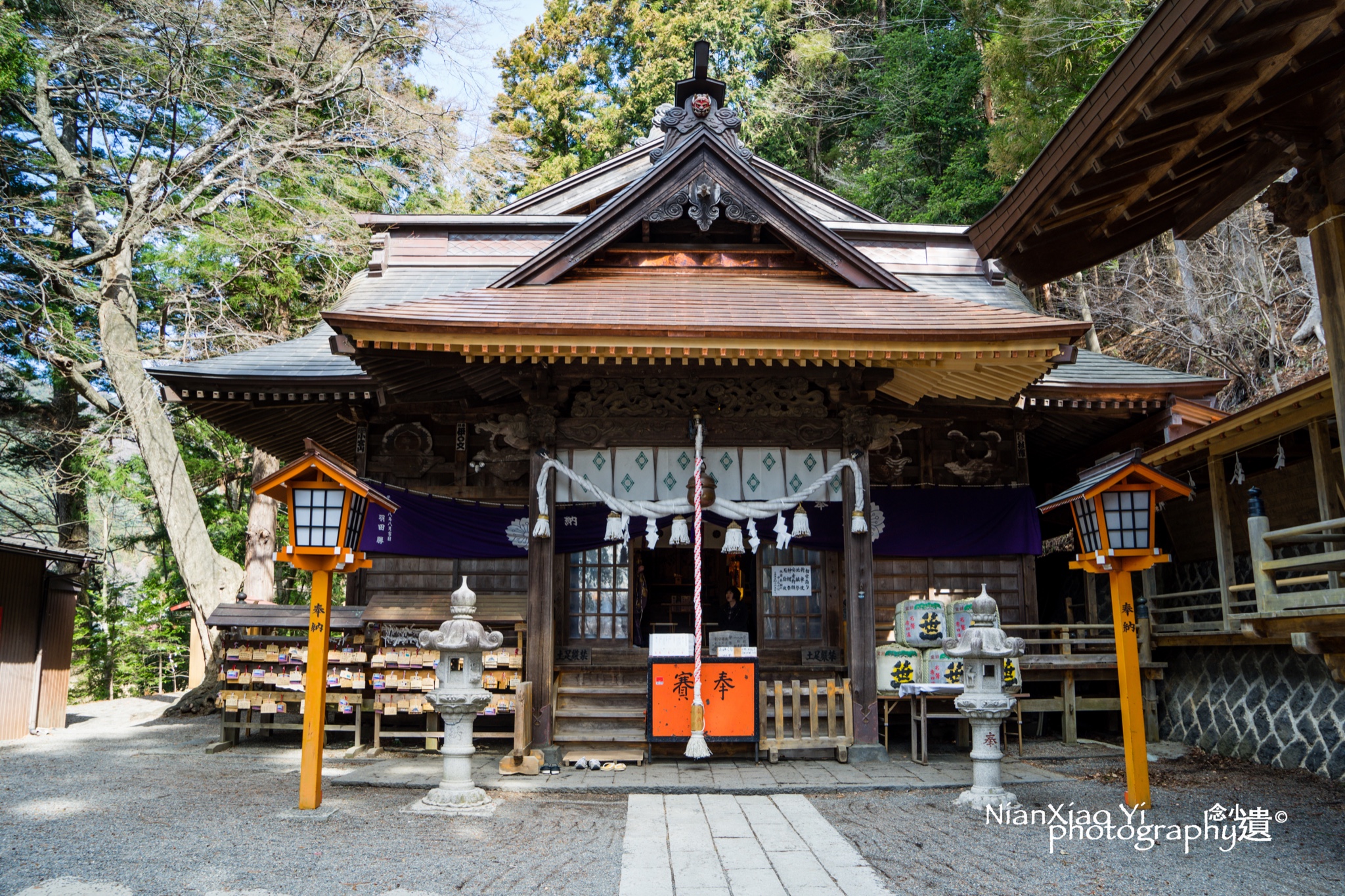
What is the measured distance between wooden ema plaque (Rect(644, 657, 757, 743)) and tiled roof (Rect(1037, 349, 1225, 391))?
537cm

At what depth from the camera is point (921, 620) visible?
994 centimetres

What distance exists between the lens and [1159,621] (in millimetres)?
11195

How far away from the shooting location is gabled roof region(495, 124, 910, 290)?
32.3ft

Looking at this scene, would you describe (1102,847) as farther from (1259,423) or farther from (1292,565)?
(1259,423)

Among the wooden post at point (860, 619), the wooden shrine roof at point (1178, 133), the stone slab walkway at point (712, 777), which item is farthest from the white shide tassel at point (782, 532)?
the wooden shrine roof at point (1178, 133)

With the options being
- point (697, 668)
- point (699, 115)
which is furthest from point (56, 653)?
point (699, 115)

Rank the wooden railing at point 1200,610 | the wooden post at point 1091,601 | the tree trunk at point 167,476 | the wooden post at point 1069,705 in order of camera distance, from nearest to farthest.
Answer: the wooden railing at point 1200,610, the wooden post at point 1069,705, the wooden post at point 1091,601, the tree trunk at point 167,476

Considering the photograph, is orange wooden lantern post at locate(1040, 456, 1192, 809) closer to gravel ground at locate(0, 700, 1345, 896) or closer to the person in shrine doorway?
gravel ground at locate(0, 700, 1345, 896)

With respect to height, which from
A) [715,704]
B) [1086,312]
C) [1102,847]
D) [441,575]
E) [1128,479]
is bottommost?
[1102,847]

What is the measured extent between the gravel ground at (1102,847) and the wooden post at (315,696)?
4.14 metres

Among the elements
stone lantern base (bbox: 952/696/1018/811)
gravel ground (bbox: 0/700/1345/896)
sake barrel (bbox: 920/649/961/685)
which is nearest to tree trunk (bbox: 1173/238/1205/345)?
gravel ground (bbox: 0/700/1345/896)

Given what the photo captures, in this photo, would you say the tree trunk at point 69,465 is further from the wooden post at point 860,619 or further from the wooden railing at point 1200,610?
the wooden railing at point 1200,610

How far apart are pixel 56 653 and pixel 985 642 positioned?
13281mm

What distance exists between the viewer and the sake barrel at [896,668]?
367 inches
